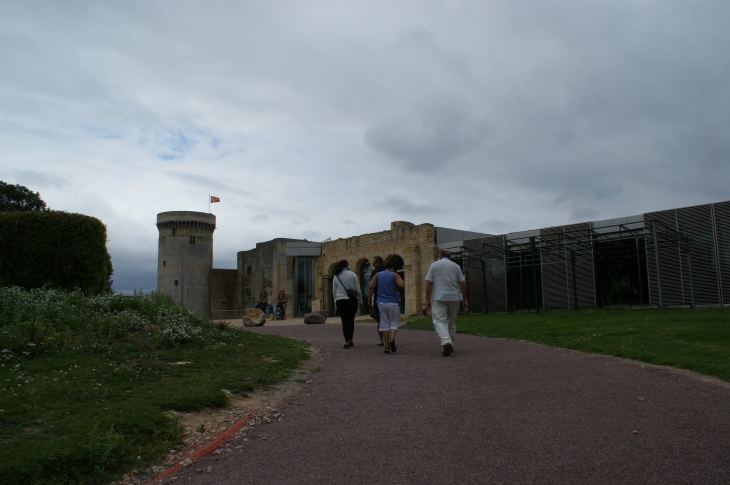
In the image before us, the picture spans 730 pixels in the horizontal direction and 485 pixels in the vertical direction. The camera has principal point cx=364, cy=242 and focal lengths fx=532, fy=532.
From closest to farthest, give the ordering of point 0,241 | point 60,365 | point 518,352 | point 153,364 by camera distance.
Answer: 1. point 60,365
2. point 153,364
3. point 518,352
4. point 0,241

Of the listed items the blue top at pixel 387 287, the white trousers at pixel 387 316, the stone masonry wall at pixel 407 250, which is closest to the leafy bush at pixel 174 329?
the white trousers at pixel 387 316

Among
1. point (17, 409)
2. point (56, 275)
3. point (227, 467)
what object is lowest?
point (227, 467)

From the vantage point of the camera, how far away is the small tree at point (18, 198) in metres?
38.0

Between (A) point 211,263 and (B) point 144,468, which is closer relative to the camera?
(B) point 144,468

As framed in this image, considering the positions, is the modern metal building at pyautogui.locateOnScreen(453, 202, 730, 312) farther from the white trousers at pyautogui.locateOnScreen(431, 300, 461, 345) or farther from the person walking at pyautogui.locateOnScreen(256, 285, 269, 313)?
the person walking at pyautogui.locateOnScreen(256, 285, 269, 313)

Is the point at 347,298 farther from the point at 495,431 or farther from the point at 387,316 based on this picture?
the point at 495,431

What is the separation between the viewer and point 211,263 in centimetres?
4647

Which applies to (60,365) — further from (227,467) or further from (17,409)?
(227,467)

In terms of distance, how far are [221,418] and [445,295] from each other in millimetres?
4904

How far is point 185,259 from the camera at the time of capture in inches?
1785

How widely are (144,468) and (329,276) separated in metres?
28.3

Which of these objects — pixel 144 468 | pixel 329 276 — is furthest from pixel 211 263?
pixel 144 468

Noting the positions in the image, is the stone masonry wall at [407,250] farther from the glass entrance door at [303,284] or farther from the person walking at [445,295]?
the person walking at [445,295]

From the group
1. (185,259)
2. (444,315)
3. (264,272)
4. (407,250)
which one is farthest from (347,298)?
(185,259)
